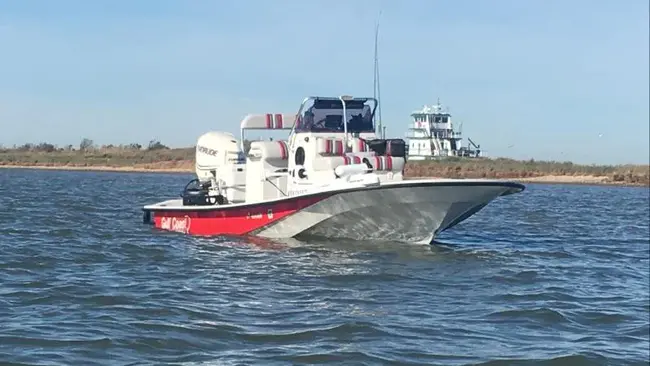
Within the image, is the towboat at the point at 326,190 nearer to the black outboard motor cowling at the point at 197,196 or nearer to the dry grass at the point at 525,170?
the black outboard motor cowling at the point at 197,196

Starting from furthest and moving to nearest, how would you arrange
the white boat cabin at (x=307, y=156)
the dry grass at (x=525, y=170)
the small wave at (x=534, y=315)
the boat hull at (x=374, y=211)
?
the dry grass at (x=525, y=170)
the white boat cabin at (x=307, y=156)
the boat hull at (x=374, y=211)
the small wave at (x=534, y=315)

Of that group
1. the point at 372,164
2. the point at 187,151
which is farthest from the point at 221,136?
the point at 187,151

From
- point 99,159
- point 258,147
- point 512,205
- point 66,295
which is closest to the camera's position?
point 66,295

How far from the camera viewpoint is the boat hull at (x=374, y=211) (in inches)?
695

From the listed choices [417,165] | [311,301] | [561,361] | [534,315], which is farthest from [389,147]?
[417,165]

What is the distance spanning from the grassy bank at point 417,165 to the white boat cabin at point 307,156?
1817 inches

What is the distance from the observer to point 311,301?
11773 mm

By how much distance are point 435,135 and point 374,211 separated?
2804 inches

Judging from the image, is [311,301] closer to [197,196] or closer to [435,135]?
[197,196]

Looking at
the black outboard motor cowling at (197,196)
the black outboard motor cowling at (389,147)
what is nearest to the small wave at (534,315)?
the black outboard motor cowling at (389,147)

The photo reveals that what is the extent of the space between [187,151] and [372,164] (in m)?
81.9

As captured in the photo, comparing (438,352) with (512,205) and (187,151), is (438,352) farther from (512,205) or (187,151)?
(187,151)

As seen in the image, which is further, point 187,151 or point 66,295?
point 187,151

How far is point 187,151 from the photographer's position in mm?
99562
